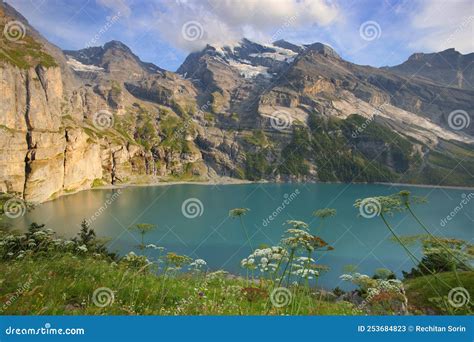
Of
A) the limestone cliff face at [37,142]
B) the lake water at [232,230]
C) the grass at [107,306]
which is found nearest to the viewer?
the grass at [107,306]

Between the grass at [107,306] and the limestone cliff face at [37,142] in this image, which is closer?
the grass at [107,306]

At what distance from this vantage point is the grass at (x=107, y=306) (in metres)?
5.50

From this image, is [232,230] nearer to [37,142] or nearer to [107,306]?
[107,306]

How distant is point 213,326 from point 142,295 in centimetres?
258

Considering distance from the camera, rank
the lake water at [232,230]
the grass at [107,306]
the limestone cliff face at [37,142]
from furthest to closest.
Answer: the limestone cliff face at [37,142] < the lake water at [232,230] < the grass at [107,306]

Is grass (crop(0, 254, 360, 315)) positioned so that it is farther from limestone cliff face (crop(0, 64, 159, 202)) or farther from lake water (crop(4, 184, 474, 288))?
limestone cliff face (crop(0, 64, 159, 202))

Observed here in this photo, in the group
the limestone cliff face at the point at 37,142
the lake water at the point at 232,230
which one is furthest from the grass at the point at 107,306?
the limestone cliff face at the point at 37,142

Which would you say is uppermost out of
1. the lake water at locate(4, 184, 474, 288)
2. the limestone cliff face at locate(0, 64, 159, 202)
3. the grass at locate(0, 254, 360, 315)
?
the limestone cliff face at locate(0, 64, 159, 202)

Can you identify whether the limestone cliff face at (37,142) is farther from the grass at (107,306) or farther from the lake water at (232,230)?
the grass at (107,306)

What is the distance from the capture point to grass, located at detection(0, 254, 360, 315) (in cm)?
550

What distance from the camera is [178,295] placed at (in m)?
7.51

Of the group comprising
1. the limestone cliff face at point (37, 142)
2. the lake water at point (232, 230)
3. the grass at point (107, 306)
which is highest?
the limestone cliff face at point (37, 142)

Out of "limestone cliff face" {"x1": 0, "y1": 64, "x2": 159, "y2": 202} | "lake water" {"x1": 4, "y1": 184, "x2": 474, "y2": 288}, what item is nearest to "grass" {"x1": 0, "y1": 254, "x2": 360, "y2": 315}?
"lake water" {"x1": 4, "y1": 184, "x2": 474, "y2": 288}

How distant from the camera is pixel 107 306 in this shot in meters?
5.68
